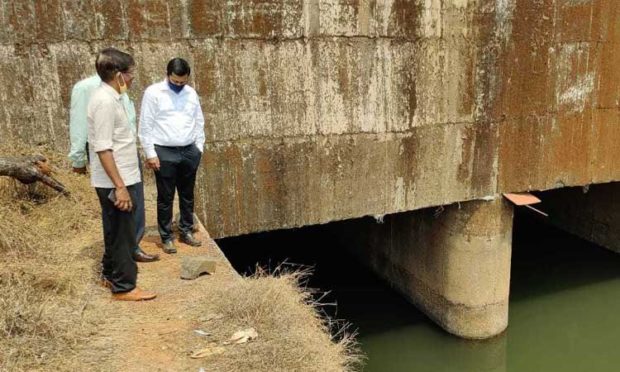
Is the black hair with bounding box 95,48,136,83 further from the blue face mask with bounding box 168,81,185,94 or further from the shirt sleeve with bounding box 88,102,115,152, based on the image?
the blue face mask with bounding box 168,81,185,94

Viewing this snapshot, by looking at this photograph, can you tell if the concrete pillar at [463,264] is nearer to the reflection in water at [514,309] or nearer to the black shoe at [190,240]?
the reflection in water at [514,309]

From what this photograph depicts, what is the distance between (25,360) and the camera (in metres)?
2.47

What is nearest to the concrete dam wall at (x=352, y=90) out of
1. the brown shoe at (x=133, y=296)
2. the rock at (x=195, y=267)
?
the rock at (x=195, y=267)

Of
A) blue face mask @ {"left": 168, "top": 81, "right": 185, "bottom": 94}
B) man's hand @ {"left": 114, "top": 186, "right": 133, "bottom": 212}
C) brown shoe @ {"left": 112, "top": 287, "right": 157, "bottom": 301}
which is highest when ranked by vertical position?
blue face mask @ {"left": 168, "top": 81, "right": 185, "bottom": 94}

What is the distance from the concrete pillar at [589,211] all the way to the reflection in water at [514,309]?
0.21 m

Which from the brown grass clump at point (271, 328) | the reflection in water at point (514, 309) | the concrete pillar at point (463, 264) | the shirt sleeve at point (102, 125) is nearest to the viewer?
the brown grass clump at point (271, 328)

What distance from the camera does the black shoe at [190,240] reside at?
4.06 m

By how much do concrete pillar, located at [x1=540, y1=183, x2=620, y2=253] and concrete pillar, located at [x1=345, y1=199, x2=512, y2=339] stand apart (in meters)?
2.94

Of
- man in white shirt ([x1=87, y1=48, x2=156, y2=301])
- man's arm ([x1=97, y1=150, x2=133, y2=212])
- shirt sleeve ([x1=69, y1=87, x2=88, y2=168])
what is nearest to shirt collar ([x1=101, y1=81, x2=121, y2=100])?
man in white shirt ([x1=87, y1=48, x2=156, y2=301])

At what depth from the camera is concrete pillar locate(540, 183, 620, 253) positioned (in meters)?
9.16

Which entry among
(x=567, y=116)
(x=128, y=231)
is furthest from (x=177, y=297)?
(x=567, y=116)

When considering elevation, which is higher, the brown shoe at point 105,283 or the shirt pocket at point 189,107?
the shirt pocket at point 189,107

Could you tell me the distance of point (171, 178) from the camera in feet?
12.4

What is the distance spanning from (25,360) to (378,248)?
661 cm
